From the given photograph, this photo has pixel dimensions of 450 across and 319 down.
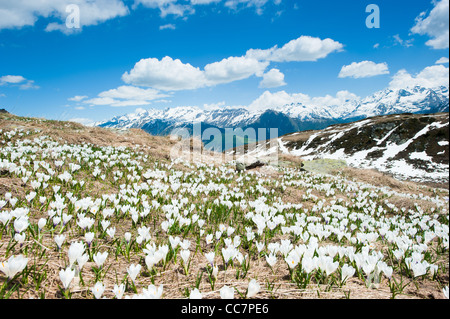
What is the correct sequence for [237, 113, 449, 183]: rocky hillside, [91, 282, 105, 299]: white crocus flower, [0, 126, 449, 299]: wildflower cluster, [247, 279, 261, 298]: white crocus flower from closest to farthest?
[91, 282, 105, 299]: white crocus flower, [247, 279, 261, 298]: white crocus flower, [0, 126, 449, 299]: wildflower cluster, [237, 113, 449, 183]: rocky hillside

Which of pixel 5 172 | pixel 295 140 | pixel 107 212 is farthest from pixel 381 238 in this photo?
pixel 295 140

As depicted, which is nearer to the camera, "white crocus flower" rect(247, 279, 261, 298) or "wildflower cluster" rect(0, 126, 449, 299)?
"white crocus flower" rect(247, 279, 261, 298)

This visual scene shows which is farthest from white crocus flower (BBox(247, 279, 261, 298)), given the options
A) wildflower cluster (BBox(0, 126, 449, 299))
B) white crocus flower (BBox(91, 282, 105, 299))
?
white crocus flower (BBox(91, 282, 105, 299))

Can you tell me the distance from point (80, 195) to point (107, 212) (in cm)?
174

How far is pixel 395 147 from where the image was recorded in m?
66.1

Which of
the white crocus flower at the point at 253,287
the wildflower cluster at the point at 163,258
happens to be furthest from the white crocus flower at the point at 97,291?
the white crocus flower at the point at 253,287

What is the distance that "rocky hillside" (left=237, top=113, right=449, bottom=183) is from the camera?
51.7 meters

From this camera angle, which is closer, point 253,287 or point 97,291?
point 97,291

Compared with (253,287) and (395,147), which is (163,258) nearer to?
(253,287)

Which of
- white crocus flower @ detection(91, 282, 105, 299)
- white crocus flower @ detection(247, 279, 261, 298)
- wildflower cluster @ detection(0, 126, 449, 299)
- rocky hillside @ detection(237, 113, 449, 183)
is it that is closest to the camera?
white crocus flower @ detection(91, 282, 105, 299)

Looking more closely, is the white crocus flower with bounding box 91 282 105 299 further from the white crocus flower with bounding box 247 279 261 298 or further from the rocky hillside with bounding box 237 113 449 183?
the rocky hillside with bounding box 237 113 449 183

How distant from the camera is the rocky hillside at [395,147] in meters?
51.7

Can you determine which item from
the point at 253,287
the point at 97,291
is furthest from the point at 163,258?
the point at 253,287
